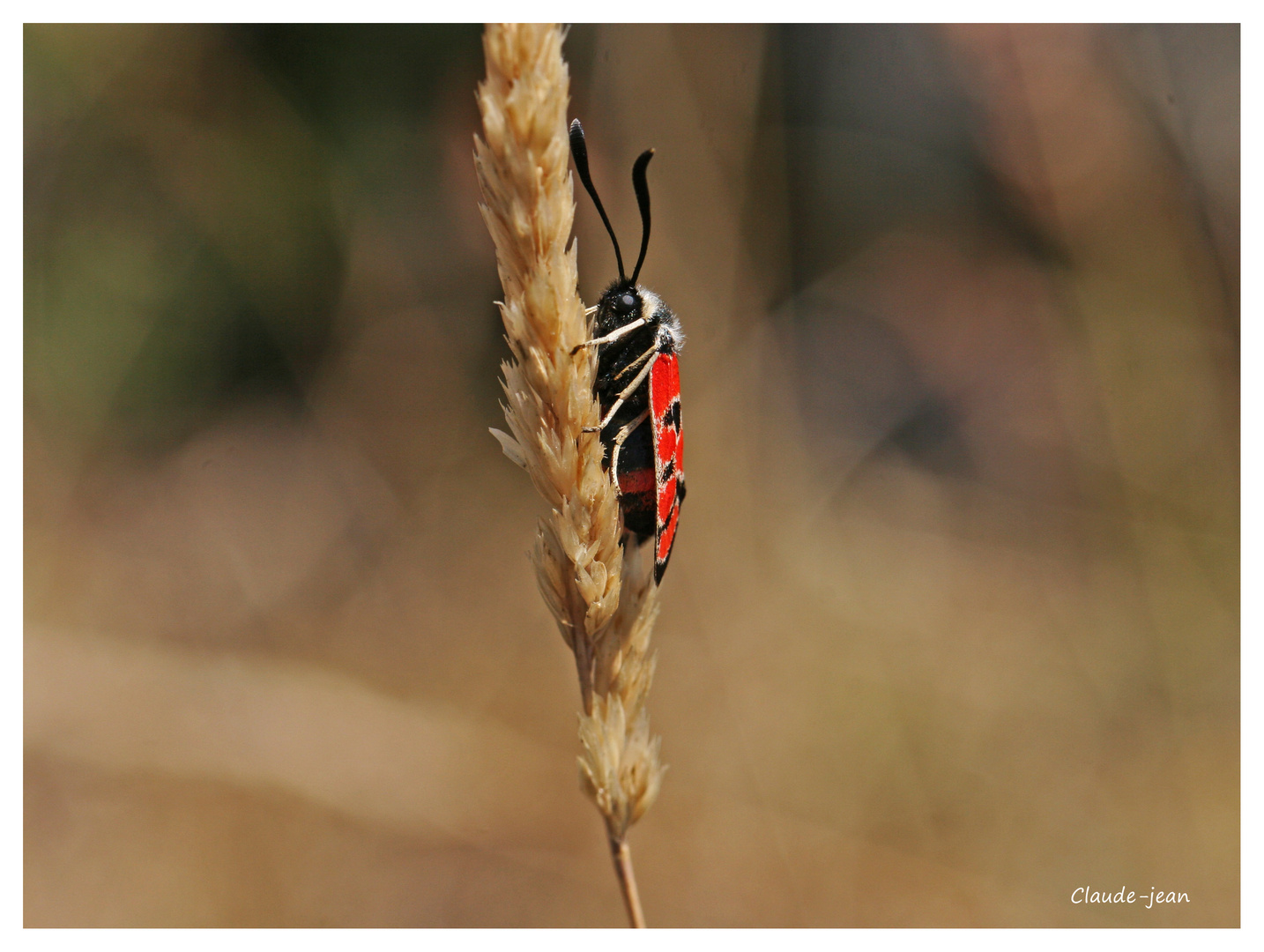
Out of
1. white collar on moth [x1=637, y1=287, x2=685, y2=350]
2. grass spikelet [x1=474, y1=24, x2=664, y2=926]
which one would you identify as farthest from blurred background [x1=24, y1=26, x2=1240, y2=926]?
grass spikelet [x1=474, y1=24, x2=664, y2=926]

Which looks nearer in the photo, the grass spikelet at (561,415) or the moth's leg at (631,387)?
the grass spikelet at (561,415)

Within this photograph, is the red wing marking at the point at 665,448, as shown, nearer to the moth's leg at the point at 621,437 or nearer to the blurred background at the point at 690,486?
the moth's leg at the point at 621,437

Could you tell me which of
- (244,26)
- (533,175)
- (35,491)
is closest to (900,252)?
(533,175)

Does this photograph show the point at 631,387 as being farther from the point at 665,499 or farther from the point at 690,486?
the point at 690,486

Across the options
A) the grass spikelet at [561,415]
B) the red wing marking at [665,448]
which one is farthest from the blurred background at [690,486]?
the grass spikelet at [561,415]

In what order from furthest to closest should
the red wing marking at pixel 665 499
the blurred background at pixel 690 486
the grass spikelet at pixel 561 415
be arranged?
the blurred background at pixel 690 486
the red wing marking at pixel 665 499
the grass spikelet at pixel 561 415

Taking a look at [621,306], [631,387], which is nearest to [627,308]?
[621,306]
